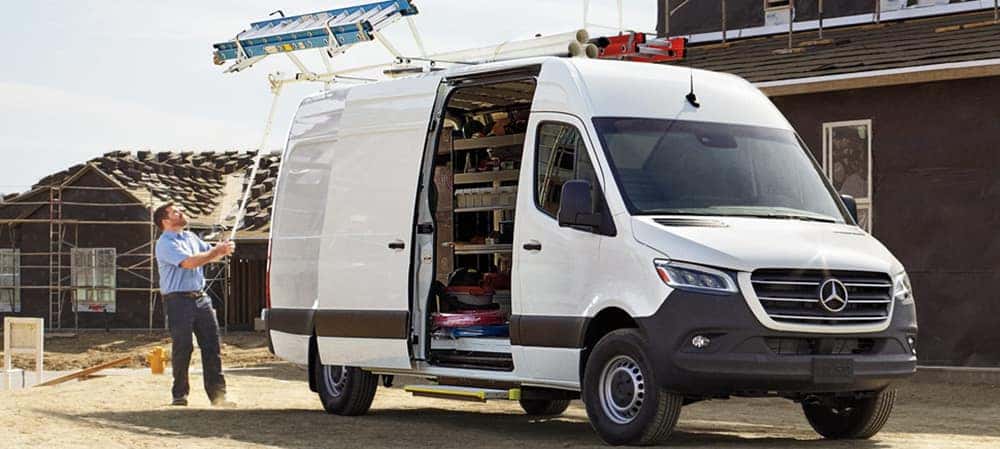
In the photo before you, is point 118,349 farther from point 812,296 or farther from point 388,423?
point 812,296

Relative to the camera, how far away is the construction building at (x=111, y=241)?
127 ft

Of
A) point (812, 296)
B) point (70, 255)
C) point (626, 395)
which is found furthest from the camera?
point (70, 255)

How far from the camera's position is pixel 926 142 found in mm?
20094

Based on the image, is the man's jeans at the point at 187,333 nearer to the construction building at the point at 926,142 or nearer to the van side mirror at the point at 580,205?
the van side mirror at the point at 580,205

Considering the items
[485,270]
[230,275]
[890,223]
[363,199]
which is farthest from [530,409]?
[230,275]

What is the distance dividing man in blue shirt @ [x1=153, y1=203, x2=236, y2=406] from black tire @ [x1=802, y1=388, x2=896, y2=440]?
5.34m

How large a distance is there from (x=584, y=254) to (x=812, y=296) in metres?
1.58

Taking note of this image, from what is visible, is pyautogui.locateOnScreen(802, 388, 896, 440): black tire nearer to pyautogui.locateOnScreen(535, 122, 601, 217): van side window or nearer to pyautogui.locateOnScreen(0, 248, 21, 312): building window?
pyautogui.locateOnScreen(535, 122, 601, 217): van side window

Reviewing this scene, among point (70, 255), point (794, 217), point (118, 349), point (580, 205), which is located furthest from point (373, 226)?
point (70, 255)

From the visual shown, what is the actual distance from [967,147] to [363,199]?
8.50 metres

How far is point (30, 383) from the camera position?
26891 mm

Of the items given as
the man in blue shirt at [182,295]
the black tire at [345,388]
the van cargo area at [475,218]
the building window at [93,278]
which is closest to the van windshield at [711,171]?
the van cargo area at [475,218]

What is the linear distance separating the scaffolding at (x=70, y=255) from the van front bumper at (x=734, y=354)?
28.4 meters

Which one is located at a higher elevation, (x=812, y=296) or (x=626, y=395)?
(x=812, y=296)
